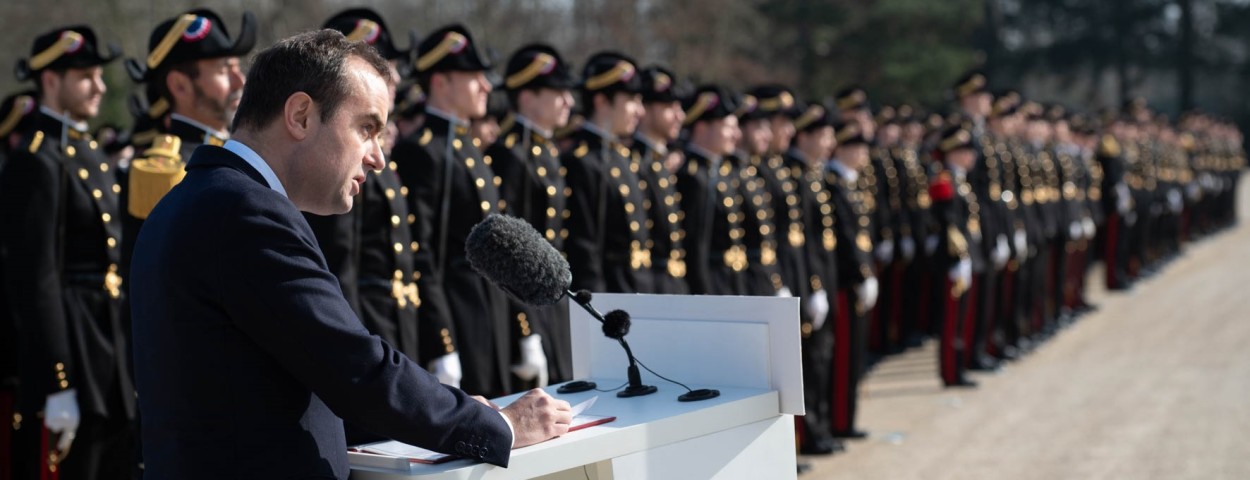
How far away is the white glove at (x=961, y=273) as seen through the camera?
9508 mm

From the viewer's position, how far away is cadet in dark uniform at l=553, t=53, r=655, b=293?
5.66 metres

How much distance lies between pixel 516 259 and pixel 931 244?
8.26m

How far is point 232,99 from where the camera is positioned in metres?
4.14

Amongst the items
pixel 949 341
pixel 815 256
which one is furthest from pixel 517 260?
pixel 949 341

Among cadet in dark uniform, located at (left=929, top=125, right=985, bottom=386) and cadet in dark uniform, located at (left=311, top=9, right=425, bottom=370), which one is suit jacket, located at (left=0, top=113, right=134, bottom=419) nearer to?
cadet in dark uniform, located at (left=311, top=9, right=425, bottom=370)

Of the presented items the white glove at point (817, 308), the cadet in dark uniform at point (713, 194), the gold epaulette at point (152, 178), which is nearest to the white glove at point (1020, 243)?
the white glove at point (817, 308)

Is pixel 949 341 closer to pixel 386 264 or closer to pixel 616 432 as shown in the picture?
pixel 386 264

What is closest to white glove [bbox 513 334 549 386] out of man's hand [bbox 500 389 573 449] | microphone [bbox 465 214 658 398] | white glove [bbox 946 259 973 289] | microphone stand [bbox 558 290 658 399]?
microphone stand [bbox 558 290 658 399]

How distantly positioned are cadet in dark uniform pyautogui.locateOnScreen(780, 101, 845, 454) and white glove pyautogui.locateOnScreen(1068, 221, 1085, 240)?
16.0 feet

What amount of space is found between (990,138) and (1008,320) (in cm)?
150

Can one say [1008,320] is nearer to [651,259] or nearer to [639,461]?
[651,259]

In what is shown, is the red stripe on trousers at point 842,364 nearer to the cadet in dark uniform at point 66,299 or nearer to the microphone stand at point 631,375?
the cadet in dark uniform at point 66,299

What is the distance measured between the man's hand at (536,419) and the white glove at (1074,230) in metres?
10.9

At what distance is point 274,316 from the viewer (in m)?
2.08
